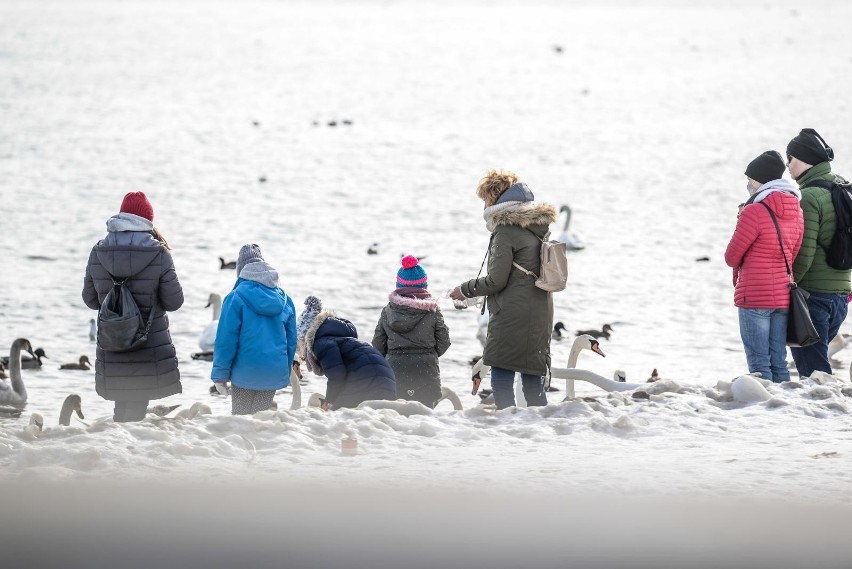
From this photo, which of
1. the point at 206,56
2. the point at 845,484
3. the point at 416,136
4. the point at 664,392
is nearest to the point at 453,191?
the point at 416,136

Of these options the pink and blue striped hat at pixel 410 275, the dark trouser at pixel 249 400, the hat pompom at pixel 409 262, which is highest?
the hat pompom at pixel 409 262

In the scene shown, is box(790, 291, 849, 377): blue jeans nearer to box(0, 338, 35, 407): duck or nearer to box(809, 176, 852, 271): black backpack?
box(809, 176, 852, 271): black backpack

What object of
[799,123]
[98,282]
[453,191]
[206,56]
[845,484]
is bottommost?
[845,484]

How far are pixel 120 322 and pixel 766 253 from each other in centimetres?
384

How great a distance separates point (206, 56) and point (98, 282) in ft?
124

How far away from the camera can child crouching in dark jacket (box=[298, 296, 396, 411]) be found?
7539 mm

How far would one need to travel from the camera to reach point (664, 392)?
26.2 ft

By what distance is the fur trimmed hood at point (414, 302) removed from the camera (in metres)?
7.91

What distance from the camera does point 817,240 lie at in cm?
834

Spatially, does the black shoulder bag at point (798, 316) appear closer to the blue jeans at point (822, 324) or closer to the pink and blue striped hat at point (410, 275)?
the blue jeans at point (822, 324)

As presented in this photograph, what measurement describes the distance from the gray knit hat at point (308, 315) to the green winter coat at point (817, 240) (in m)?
3.02

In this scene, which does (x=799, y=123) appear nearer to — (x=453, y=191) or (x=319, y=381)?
(x=453, y=191)

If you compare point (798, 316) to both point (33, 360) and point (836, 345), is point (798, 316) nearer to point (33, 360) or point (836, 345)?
point (836, 345)

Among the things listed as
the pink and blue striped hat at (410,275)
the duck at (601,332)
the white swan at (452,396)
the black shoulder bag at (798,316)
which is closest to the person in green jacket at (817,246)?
the black shoulder bag at (798,316)
